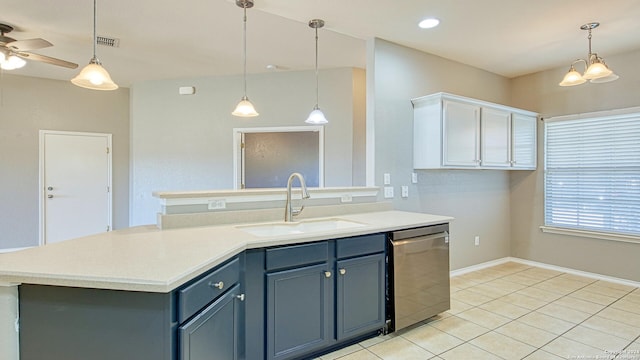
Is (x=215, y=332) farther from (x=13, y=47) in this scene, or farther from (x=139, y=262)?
(x=13, y=47)

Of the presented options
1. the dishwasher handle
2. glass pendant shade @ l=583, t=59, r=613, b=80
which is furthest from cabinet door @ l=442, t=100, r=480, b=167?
glass pendant shade @ l=583, t=59, r=613, b=80

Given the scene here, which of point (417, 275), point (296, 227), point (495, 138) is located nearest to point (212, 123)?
point (296, 227)

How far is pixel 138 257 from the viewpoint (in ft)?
4.86

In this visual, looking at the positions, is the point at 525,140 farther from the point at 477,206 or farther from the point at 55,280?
the point at 55,280

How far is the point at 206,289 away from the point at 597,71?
3.36 meters

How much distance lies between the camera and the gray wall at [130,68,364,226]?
180 inches

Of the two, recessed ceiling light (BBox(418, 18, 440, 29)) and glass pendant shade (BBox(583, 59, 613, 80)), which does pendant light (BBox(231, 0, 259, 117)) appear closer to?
recessed ceiling light (BBox(418, 18, 440, 29))

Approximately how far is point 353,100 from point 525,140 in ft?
7.48

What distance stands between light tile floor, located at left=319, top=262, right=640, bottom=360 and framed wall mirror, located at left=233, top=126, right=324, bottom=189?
2.47 meters

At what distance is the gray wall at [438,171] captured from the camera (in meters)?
3.33

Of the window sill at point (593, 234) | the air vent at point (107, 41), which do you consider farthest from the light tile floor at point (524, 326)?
the air vent at point (107, 41)

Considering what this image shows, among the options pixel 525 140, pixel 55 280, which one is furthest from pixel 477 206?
pixel 55 280

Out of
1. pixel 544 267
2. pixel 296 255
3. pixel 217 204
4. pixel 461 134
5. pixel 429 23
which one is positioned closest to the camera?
pixel 296 255

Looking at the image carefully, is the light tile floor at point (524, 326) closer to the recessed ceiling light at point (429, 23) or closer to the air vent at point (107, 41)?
the recessed ceiling light at point (429, 23)
